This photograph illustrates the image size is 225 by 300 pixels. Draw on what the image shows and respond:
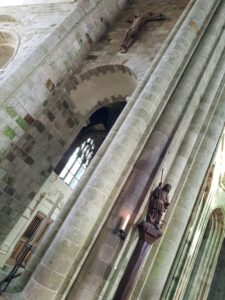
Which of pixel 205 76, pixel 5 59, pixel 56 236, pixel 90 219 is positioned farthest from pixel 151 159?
pixel 5 59

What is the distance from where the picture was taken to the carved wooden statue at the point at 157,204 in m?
3.94

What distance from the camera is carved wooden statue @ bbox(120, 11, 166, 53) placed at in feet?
23.4

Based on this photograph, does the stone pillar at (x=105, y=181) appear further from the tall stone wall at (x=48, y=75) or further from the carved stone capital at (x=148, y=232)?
the tall stone wall at (x=48, y=75)

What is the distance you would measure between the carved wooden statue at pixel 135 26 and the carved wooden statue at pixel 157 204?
4.29 m

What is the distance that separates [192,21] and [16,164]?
5.06 metres

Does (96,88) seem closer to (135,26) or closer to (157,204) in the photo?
(135,26)

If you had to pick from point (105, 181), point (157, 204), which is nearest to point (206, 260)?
point (157, 204)

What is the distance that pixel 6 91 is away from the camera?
5.54 meters

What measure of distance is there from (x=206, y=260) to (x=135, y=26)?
894 centimetres

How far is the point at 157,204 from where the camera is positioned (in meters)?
4.02

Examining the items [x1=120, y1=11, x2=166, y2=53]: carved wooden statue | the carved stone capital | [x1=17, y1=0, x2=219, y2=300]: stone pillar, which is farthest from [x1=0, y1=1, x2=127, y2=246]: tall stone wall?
the carved stone capital

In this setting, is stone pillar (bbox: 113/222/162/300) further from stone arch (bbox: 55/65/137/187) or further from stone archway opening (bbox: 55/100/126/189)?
stone archway opening (bbox: 55/100/126/189)

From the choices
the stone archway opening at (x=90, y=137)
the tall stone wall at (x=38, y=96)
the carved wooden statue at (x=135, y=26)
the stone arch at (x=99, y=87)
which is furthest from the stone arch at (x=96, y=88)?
the stone archway opening at (x=90, y=137)

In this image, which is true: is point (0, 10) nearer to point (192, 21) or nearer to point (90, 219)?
point (192, 21)
